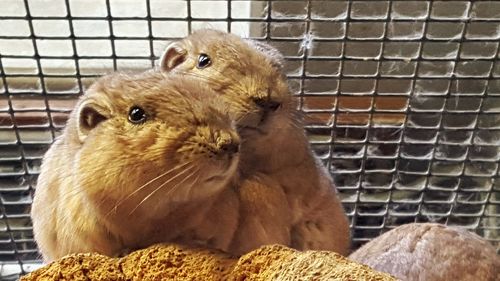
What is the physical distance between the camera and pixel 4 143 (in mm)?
1716

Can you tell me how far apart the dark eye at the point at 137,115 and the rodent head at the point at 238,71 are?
0.14 metres

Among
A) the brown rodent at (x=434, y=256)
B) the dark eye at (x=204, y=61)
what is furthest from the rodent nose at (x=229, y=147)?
the brown rodent at (x=434, y=256)

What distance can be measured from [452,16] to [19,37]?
0.93m

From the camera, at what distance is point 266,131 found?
3.87 feet

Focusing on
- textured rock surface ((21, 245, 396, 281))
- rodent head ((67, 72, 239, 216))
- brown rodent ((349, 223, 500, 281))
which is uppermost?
rodent head ((67, 72, 239, 216))

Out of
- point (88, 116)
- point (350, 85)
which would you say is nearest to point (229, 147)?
point (88, 116)

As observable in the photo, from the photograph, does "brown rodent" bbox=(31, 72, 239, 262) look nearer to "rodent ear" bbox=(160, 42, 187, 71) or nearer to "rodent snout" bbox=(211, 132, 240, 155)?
"rodent snout" bbox=(211, 132, 240, 155)

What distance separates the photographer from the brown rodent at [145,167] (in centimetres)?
101

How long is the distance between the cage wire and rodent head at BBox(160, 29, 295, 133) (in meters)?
0.33

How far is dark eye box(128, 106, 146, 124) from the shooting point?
3.43ft

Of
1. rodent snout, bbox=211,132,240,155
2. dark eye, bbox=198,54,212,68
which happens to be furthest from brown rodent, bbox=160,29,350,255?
rodent snout, bbox=211,132,240,155

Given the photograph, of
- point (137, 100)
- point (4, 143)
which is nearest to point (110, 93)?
point (137, 100)

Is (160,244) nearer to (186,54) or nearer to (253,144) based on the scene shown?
(253,144)

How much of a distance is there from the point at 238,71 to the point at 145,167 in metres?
0.23
